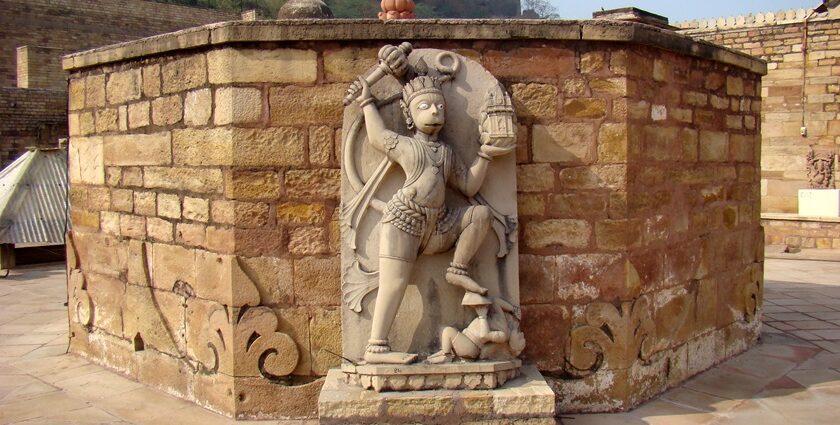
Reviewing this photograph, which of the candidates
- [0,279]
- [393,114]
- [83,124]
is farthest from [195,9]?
[393,114]

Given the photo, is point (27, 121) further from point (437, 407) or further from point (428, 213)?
point (437, 407)

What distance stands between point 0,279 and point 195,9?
73.4 ft

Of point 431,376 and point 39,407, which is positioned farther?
point 39,407

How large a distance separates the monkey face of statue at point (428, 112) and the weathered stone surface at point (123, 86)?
81.2 inches

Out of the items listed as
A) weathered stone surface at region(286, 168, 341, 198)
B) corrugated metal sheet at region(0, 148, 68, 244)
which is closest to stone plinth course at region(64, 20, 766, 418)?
weathered stone surface at region(286, 168, 341, 198)

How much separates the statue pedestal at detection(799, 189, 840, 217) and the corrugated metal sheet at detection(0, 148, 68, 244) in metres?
12.9

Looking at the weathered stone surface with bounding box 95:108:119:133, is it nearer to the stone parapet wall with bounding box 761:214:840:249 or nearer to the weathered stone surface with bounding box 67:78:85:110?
the weathered stone surface with bounding box 67:78:85:110

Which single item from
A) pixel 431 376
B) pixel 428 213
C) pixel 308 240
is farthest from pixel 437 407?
pixel 308 240

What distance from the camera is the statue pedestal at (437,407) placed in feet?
11.2

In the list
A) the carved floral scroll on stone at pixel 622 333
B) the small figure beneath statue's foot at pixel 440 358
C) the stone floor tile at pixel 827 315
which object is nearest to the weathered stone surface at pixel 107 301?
the small figure beneath statue's foot at pixel 440 358

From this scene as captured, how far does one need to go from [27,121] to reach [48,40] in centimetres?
855

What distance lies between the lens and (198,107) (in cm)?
404

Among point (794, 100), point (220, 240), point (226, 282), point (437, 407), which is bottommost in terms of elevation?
point (437, 407)

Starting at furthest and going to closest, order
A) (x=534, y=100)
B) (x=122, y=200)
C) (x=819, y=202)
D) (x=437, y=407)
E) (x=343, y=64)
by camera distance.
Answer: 1. (x=819, y=202)
2. (x=122, y=200)
3. (x=534, y=100)
4. (x=343, y=64)
5. (x=437, y=407)
